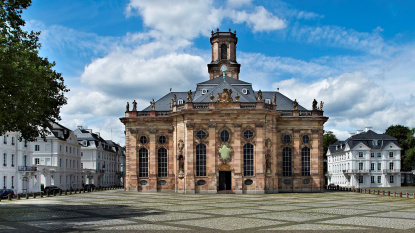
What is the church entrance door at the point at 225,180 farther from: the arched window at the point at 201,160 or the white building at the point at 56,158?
the white building at the point at 56,158

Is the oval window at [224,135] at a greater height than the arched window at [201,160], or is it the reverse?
the oval window at [224,135]

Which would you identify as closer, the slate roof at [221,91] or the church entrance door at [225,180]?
the church entrance door at [225,180]

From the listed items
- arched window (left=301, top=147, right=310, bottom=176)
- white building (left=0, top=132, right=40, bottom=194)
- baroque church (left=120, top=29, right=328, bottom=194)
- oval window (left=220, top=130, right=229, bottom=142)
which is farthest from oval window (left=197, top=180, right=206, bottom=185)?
white building (left=0, top=132, right=40, bottom=194)

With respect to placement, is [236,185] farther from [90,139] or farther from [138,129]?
[90,139]

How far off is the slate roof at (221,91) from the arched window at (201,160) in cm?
664

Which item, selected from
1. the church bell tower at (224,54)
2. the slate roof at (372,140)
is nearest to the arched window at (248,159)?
the church bell tower at (224,54)

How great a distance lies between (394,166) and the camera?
335ft

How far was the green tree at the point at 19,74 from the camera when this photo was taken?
23.2 metres

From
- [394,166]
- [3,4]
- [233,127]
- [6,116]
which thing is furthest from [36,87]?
[394,166]

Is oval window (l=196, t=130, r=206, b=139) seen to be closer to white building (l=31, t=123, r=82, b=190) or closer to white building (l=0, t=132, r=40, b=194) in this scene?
white building (l=0, t=132, r=40, b=194)

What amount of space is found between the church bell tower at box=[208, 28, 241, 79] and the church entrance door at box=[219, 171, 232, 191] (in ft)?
81.3

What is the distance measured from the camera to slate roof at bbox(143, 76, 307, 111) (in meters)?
62.5

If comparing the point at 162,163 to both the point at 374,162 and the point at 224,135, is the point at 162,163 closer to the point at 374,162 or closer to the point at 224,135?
the point at 224,135

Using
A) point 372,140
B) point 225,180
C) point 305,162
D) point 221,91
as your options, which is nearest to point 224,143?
point 225,180
